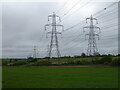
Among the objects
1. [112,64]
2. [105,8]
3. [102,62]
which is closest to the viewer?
[105,8]

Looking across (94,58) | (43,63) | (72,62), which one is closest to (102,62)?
(94,58)

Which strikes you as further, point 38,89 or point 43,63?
point 43,63

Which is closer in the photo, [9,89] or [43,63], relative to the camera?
[9,89]

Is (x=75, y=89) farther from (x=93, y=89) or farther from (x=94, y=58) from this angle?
(x=94, y=58)

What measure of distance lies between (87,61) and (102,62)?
20.4ft

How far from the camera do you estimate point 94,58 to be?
6381 centimetres

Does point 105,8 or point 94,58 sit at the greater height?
point 105,8

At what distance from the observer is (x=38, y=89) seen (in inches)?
572

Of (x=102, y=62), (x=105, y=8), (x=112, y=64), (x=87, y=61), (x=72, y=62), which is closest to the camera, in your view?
(x=105, y=8)

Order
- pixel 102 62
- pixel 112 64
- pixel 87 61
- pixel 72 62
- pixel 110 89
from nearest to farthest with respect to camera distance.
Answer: pixel 110 89 → pixel 112 64 → pixel 102 62 → pixel 87 61 → pixel 72 62

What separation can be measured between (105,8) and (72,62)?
5204cm

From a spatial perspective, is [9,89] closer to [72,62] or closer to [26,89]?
[26,89]

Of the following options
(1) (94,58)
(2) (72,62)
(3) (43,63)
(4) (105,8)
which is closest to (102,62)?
(1) (94,58)

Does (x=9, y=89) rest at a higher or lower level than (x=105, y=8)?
lower
